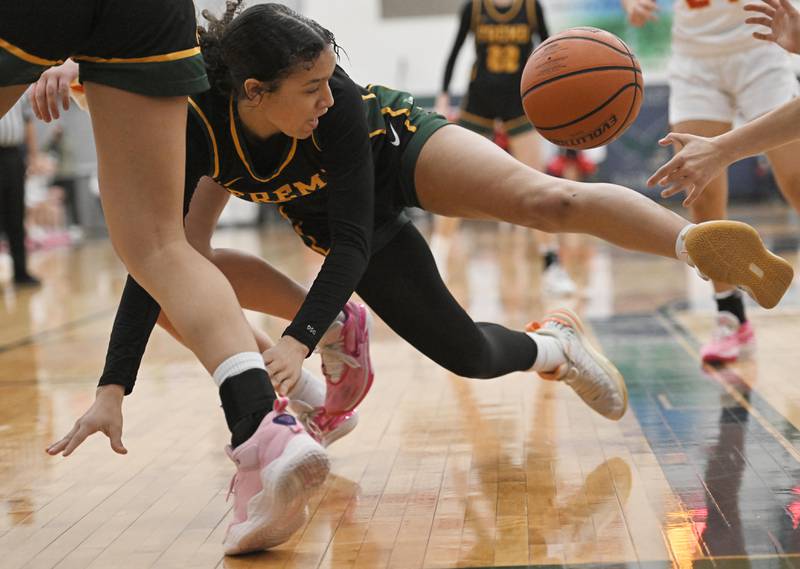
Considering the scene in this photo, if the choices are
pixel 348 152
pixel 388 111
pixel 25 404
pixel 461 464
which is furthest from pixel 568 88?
pixel 25 404

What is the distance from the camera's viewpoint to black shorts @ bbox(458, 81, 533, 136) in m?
6.71

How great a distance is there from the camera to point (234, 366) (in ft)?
6.59

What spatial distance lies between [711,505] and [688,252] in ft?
1.76

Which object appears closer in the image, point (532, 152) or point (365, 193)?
point (365, 193)

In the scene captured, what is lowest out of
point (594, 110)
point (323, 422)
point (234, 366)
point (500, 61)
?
point (323, 422)

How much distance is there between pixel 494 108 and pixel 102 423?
497 centimetres

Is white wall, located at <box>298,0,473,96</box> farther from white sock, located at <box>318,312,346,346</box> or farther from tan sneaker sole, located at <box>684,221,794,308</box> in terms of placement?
tan sneaker sole, located at <box>684,221,794,308</box>

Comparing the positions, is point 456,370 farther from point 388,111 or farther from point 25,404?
point 25,404

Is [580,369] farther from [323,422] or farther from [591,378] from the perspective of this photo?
[323,422]

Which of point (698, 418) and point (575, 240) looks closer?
point (698, 418)

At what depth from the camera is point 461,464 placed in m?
2.77

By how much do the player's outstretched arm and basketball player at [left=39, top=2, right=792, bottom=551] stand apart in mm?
82

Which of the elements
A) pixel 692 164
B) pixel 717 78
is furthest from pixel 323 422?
pixel 717 78

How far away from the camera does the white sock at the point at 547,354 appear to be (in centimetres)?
305
